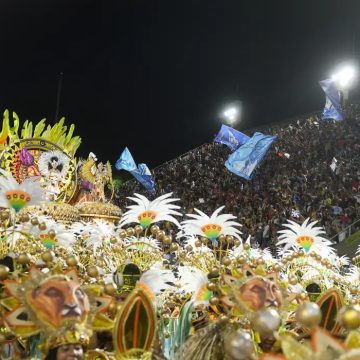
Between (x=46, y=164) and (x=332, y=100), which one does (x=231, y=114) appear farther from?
(x=46, y=164)

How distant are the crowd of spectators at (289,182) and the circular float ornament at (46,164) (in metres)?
5.98

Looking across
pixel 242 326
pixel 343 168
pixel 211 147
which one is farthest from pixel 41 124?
pixel 211 147

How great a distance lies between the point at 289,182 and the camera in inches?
588

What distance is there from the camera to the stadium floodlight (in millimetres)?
21028

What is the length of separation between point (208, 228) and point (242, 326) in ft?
6.10

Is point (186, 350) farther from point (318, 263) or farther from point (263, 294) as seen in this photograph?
point (318, 263)

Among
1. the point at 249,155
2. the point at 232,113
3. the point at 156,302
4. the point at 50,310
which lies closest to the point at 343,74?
the point at 249,155

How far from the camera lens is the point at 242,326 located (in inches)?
92.2

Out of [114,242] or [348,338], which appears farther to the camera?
[114,242]

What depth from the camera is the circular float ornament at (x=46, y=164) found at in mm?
7551

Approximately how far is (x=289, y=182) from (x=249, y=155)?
433 cm

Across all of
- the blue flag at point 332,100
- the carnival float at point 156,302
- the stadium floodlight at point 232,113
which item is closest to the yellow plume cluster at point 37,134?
the carnival float at point 156,302

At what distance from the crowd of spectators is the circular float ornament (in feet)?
19.6

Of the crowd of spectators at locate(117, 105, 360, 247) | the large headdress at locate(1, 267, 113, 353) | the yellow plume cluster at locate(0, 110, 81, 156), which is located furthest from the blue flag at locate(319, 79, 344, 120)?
the large headdress at locate(1, 267, 113, 353)
